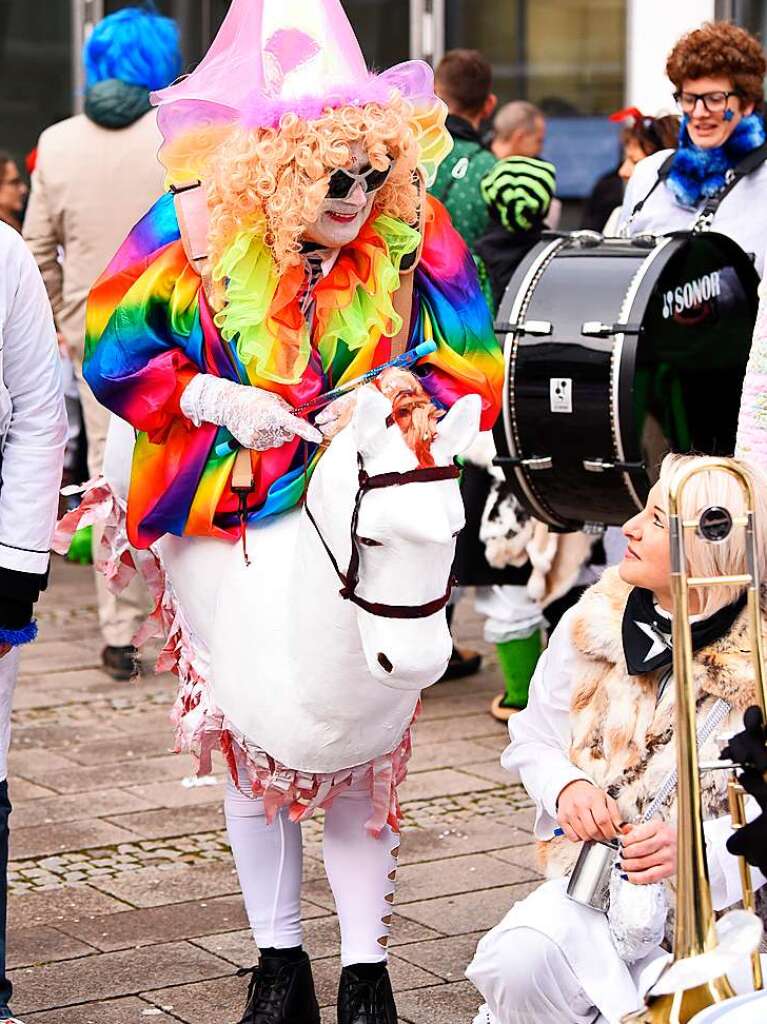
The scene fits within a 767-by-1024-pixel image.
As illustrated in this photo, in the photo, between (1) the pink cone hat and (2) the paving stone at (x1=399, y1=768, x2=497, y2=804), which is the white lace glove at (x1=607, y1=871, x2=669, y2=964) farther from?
(2) the paving stone at (x1=399, y1=768, x2=497, y2=804)

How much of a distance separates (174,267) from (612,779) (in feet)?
4.29

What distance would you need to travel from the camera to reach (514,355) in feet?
18.0

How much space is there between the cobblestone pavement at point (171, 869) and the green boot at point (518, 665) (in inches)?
4.5

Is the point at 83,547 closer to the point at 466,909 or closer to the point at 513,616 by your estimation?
the point at 513,616

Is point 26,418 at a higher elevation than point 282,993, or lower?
higher

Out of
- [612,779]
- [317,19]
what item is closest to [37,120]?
[317,19]

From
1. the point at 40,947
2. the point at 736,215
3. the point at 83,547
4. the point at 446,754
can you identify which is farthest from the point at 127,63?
the point at 40,947

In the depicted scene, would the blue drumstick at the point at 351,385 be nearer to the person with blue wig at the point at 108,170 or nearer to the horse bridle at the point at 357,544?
the horse bridle at the point at 357,544

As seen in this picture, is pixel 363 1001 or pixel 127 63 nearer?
pixel 363 1001

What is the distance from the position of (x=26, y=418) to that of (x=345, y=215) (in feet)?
2.44

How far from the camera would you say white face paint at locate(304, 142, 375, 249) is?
3.53 meters

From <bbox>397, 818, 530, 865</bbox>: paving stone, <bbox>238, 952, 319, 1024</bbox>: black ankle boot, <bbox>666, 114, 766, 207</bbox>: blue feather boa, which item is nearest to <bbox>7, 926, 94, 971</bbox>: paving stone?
<bbox>238, 952, 319, 1024</bbox>: black ankle boot

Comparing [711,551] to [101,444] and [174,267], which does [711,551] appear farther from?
[101,444]

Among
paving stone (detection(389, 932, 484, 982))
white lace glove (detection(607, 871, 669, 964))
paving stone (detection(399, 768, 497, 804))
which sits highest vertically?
white lace glove (detection(607, 871, 669, 964))
